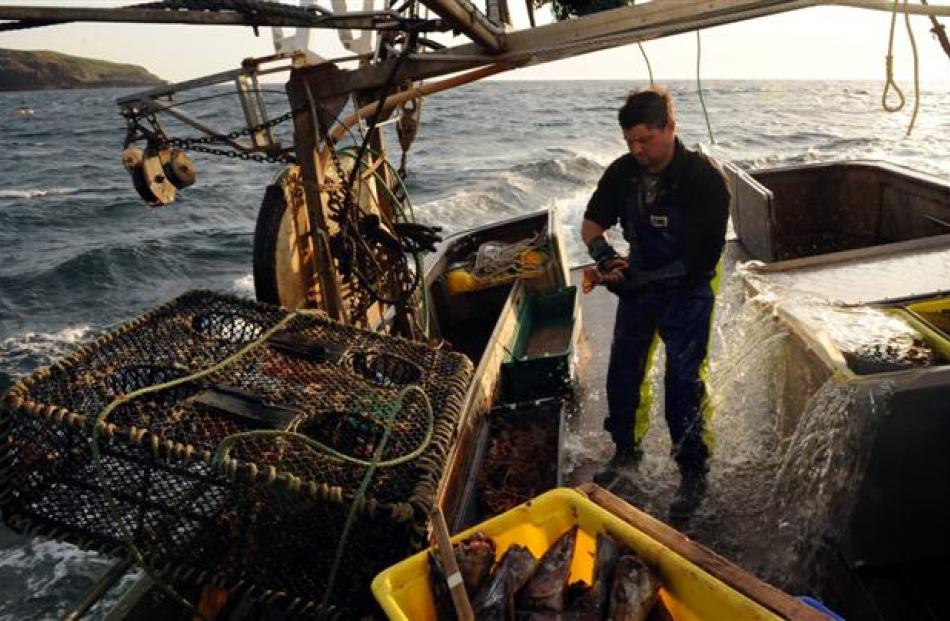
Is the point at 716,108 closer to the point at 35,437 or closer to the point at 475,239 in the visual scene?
the point at 475,239

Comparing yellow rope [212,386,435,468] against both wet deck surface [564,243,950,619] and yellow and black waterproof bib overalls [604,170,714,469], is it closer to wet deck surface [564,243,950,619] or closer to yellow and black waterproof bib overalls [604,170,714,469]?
wet deck surface [564,243,950,619]

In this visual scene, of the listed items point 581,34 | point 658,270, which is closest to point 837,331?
point 658,270

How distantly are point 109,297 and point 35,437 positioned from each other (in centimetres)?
1596

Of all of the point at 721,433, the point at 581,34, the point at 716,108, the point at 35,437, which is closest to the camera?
the point at 35,437

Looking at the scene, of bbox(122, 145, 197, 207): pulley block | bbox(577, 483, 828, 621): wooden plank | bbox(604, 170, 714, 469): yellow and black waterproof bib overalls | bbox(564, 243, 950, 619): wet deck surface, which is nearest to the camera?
bbox(577, 483, 828, 621): wooden plank

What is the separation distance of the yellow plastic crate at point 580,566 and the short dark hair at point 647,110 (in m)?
2.20

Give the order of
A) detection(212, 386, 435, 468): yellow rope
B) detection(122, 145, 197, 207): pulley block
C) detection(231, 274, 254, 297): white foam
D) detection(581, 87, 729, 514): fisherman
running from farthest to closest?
1. detection(231, 274, 254, 297): white foam
2. detection(122, 145, 197, 207): pulley block
3. detection(581, 87, 729, 514): fisherman
4. detection(212, 386, 435, 468): yellow rope

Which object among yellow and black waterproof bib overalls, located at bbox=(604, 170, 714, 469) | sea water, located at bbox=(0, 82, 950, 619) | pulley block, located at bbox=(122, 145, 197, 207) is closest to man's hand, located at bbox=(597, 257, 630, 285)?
yellow and black waterproof bib overalls, located at bbox=(604, 170, 714, 469)

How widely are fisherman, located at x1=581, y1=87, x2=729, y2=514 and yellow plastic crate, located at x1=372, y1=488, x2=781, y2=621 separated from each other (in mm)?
2040

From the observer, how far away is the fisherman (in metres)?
3.74

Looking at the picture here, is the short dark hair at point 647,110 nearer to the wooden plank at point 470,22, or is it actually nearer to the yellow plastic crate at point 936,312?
the wooden plank at point 470,22

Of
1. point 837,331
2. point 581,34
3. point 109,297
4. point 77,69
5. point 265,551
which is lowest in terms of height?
point 109,297

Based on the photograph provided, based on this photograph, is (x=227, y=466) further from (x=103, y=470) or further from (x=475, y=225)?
(x=475, y=225)

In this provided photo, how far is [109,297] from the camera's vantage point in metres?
16.6
